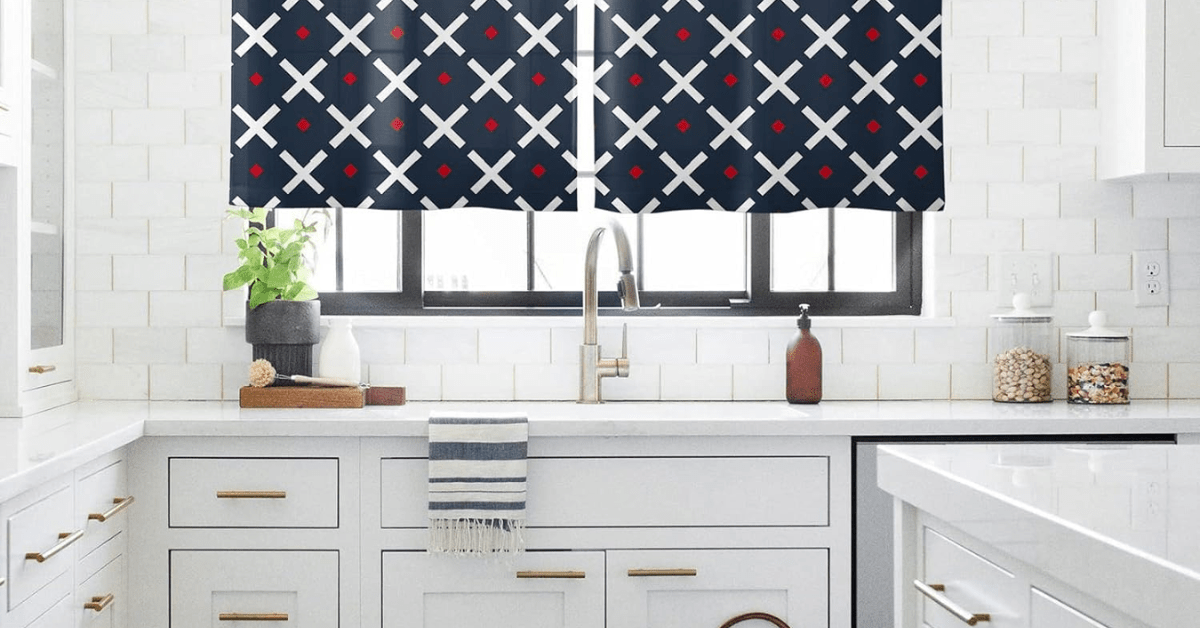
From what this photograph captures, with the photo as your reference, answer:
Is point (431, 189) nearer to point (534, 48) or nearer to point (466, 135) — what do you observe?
point (466, 135)

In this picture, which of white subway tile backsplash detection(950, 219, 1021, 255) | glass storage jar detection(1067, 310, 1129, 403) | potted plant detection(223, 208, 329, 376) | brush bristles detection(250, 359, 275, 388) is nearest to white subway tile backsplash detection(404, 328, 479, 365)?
potted plant detection(223, 208, 329, 376)

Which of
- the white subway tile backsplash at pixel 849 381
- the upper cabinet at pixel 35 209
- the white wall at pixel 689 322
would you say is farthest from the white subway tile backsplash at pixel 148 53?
the white subway tile backsplash at pixel 849 381

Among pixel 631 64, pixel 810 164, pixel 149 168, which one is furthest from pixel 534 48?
pixel 149 168

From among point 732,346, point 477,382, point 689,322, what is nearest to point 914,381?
point 732,346

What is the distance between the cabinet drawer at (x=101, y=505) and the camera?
204 centimetres

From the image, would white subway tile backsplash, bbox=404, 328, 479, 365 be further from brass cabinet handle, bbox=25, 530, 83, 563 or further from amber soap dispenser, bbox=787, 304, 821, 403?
brass cabinet handle, bbox=25, 530, 83, 563

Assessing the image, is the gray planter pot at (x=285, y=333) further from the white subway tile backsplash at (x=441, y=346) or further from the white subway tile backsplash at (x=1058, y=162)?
the white subway tile backsplash at (x=1058, y=162)

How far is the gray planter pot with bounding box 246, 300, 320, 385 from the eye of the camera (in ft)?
8.66

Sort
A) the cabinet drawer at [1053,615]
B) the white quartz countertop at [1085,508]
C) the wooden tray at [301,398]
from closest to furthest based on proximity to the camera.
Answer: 1. the white quartz countertop at [1085,508]
2. the cabinet drawer at [1053,615]
3. the wooden tray at [301,398]

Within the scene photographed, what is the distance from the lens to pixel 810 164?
2842 mm

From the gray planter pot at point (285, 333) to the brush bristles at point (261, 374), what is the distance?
0.04 m

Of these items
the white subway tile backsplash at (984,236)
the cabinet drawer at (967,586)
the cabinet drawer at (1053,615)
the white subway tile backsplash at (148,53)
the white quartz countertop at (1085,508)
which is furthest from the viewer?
the white subway tile backsplash at (984,236)

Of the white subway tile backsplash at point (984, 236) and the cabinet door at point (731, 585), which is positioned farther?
the white subway tile backsplash at point (984, 236)

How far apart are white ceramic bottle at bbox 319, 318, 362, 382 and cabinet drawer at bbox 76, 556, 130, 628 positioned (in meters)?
0.66
